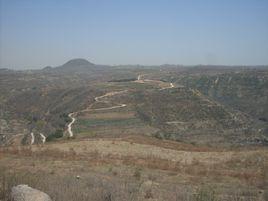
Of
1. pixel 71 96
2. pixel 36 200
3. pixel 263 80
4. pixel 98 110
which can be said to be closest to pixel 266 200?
pixel 36 200

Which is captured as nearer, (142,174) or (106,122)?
(142,174)

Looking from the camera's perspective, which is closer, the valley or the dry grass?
the dry grass

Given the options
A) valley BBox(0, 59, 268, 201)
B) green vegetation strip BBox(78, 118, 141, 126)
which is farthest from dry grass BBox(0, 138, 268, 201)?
green vegetation strip BBox(78, 118, 141, 126)

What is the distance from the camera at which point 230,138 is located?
197 ft

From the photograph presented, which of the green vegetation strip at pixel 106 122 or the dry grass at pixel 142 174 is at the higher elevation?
the dry grass at pixel 142 174

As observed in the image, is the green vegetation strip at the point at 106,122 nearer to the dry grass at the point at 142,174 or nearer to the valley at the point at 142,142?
the valley at the point at 142,142

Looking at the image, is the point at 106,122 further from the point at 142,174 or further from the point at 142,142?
the point at 142,174

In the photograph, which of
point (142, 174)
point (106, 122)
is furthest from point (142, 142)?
point (106, 122)

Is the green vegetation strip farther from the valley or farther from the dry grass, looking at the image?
the dry grass

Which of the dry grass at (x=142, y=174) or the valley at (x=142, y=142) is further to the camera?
the valley at (x=142, y=142)

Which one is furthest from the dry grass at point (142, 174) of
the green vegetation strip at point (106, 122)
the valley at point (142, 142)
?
the green vegetation strip at point (106, 122)

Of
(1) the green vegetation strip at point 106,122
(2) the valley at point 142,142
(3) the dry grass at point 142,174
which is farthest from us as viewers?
(1) the green vegetation strip at point 106,122

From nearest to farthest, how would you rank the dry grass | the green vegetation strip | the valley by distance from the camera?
the dry grass
the valley
the green vegetation strip

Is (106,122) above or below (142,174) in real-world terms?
below
